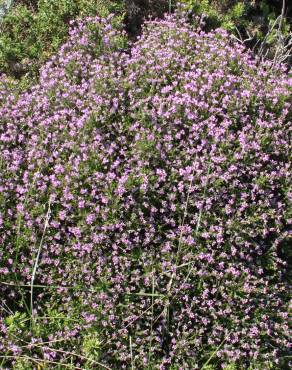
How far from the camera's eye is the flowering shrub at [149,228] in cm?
372

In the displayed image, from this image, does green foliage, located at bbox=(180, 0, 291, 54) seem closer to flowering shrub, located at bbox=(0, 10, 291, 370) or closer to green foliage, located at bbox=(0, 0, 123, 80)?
green foliage, located at bbox=(0, 0, 123, 80)

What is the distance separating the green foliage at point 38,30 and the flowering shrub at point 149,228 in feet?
3.95

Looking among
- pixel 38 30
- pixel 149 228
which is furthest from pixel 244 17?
pixel 149 228

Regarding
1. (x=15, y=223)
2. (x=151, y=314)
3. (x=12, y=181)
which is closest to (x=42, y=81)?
(x=12, y=181)

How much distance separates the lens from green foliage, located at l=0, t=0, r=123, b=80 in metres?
5.25

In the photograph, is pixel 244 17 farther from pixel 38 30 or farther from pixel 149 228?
pixel 149 228

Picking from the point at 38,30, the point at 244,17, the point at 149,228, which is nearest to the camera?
the point at 149,228

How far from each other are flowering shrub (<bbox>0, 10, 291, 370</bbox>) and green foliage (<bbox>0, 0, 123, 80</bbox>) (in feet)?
3.95

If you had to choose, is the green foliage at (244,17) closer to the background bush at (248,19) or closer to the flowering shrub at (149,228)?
the background bush at (248,19)

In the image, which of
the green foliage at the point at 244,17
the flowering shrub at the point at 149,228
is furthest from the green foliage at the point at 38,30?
the flowering shrub at the point at 149,228

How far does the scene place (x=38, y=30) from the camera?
538 cm

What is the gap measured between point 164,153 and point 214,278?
0.96m

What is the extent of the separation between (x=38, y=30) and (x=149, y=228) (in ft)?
8.57

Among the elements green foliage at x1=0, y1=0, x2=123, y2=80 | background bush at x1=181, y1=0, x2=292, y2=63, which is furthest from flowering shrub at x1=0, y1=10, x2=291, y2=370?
background bush at x1=181, y1=0, x2=292, y2=63
